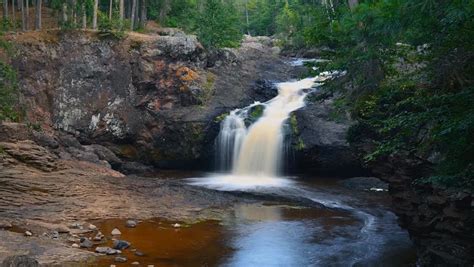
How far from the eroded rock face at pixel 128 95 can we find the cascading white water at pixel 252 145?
2.66 feet

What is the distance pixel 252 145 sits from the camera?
2273 centimetres

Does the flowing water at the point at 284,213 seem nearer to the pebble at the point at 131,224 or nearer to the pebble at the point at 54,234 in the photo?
the pebble at the point at 131,224

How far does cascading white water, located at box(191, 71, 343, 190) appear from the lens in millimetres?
22172

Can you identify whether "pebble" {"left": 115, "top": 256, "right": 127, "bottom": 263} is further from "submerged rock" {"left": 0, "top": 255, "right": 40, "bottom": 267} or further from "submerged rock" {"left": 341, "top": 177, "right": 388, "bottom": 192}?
"submerged rock" {"left": 341, "top": 177, "right": 388, "bottom": 192}

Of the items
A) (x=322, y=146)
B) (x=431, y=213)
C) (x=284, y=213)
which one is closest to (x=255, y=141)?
(x=322, y=146)

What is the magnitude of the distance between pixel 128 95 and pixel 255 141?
292 inches

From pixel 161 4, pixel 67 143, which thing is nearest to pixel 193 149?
A: pixel 67 143

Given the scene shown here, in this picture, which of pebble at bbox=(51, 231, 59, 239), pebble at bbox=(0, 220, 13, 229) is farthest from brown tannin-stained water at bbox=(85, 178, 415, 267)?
pebble at bbox=(0, 220, 13, 229)

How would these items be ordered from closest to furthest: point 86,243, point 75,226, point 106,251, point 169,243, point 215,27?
point 106,251, point 86,243, point 169,243, point 75,226, point 215,27

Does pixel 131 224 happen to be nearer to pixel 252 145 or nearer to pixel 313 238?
pixel 313 238

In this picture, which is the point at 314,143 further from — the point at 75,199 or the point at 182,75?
the point at 75,199

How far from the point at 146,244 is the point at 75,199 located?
4.34 meters

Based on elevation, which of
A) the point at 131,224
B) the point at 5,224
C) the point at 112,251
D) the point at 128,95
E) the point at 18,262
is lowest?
the point at 112,251

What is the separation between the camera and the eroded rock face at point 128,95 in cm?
2317
